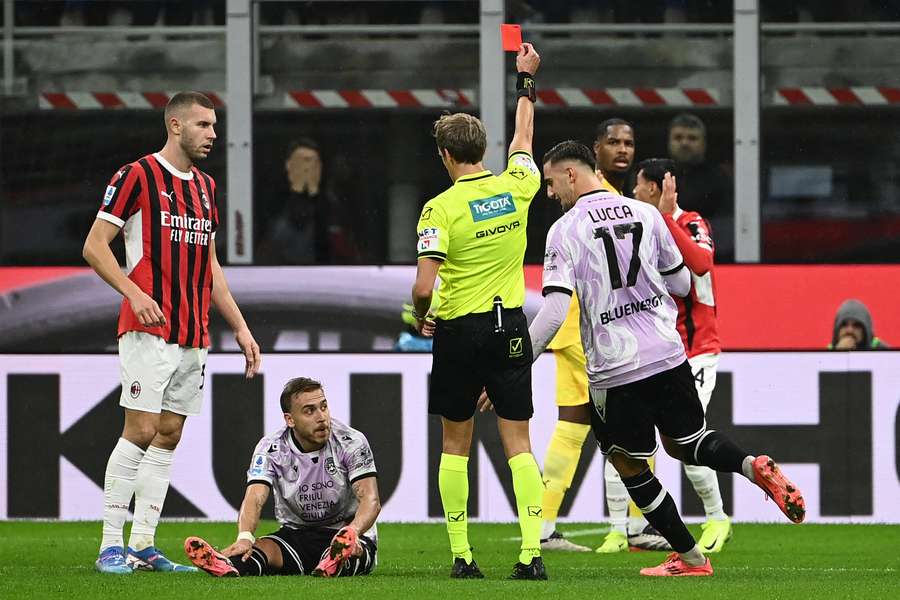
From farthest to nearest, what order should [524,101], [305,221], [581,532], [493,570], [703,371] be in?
[305,221] → [581,532] → [703,371] → [493,570] → [524,101]

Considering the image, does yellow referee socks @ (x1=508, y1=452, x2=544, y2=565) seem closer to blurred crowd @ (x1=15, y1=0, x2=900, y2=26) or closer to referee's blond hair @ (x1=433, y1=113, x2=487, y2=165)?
referee's blond hair @ (x1=433, y1=113, x2=487, y2=165)

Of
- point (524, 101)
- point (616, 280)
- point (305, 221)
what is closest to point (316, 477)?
point (616, 280)

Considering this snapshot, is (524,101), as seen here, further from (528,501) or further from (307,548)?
(307,548)

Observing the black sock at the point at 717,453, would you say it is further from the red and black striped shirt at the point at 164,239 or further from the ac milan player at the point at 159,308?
the red and black striped shirt at the point at 164,239

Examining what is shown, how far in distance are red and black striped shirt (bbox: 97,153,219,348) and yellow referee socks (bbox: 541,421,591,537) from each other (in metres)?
1.97

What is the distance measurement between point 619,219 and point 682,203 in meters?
4.44

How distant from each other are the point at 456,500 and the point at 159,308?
1347 millimetres

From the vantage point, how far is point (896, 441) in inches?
380

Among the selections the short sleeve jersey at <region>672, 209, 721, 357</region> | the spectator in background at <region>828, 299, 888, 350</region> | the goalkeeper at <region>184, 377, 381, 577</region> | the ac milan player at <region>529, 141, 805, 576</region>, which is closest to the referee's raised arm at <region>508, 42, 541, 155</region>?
the ac milan player at <region>529, 141, 805, 576</region>

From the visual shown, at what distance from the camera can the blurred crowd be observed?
1077 centimetres

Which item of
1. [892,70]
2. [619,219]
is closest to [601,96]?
[892,70]

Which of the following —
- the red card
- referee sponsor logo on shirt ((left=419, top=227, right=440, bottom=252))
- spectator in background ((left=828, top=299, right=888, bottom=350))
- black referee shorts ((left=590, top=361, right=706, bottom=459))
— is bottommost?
black referee shorts ((left=590, top=361, right=706, bottom=459))

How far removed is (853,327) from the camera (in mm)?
10945

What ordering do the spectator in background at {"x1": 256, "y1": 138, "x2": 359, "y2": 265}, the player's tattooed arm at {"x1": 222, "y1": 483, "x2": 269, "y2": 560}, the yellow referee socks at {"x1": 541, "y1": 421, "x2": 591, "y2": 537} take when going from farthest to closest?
the spectator in background at {"x1": 256, "y1": 138, "x2": 359, "y2": 265}
the yellow referee socks at {"x1": 541, "y1": 421, "x2": 591, "y2": 537}
the player's tattooed arm at {"x1": 222, "y1": 483, "x2": 269, "y2": 560}
